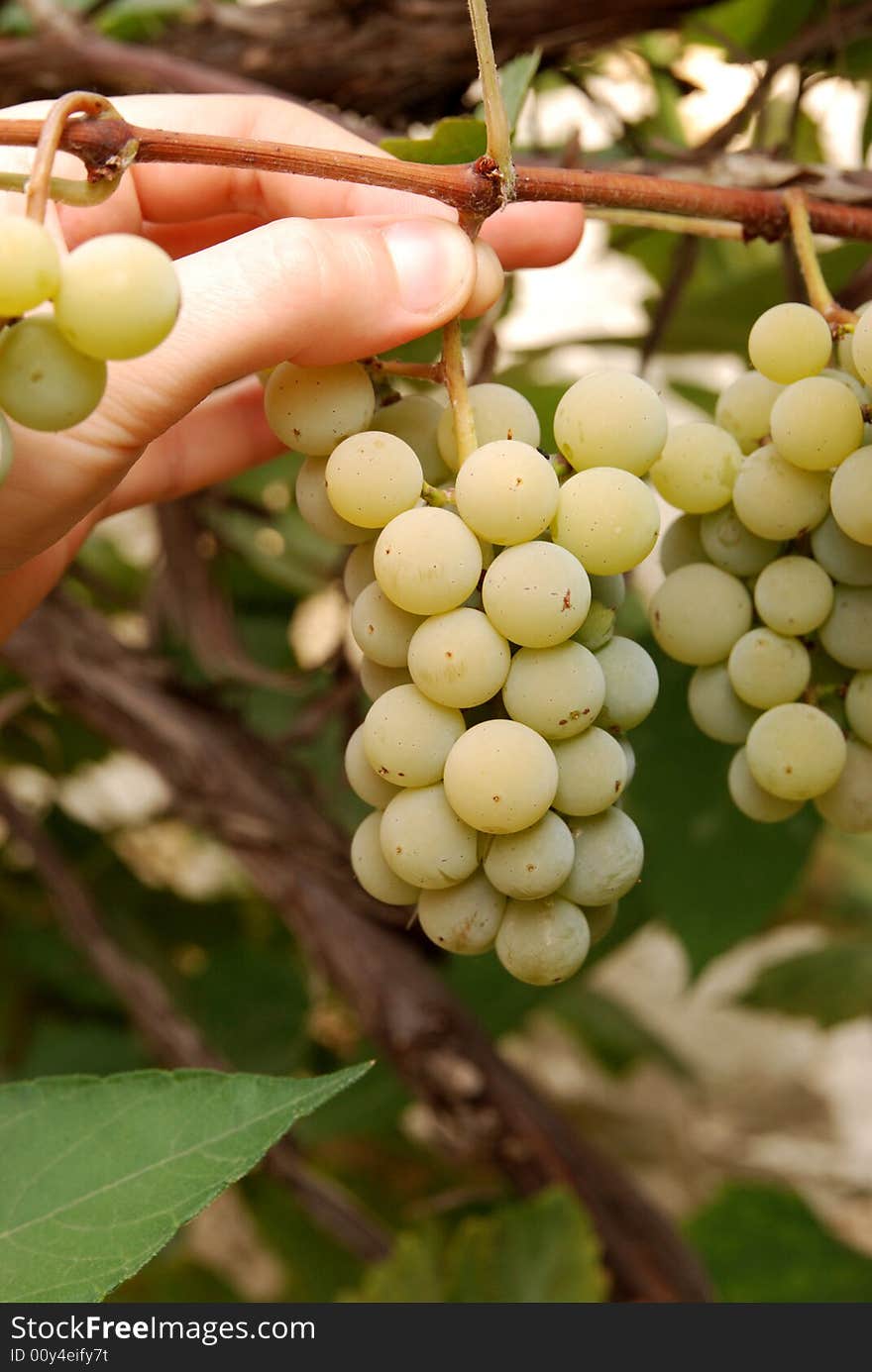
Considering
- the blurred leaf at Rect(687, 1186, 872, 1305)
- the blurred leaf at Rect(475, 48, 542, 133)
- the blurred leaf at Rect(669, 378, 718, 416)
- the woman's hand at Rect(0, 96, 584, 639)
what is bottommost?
the blurred leaf at Rect(687, 1186, 872, 1305)

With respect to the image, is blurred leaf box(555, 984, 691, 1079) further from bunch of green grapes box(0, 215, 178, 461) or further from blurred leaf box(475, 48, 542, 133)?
bunch of green grapes box(0, 215, 178, 461)

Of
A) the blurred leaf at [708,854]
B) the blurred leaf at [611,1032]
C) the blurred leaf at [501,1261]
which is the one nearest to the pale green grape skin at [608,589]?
the blurred leaf at [708,854]

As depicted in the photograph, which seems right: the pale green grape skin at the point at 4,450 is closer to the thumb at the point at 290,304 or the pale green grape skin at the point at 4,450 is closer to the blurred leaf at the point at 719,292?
the thumb at the point at 290,304

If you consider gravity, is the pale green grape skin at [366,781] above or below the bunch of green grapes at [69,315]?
below

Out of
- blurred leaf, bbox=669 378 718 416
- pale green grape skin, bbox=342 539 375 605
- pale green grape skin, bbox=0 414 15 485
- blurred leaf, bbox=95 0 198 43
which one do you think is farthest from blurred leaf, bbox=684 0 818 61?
pale green grape skin, bbox=0 414 15 485

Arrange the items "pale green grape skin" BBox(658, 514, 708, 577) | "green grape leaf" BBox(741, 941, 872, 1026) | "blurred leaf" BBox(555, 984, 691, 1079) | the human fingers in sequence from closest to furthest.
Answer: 1. "pale green grape skin" BBox(658, 514, 708, 577)
2. the human fingers
3. "green grape leaf" BBox(741, 941, 872, 1026)
4. "blurred leaf" BBox(555, 984, 691, 1079)

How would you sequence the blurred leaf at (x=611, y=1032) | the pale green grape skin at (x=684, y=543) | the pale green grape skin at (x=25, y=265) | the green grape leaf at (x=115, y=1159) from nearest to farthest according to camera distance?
1. the pale green grape skin at (x=25, y=265)
2. the green grape leaf at (x=115, y=1159)
3. the pale green grape skin at (x=684, y=543)
4. the blurred leaf at (x=611, y=1032)
